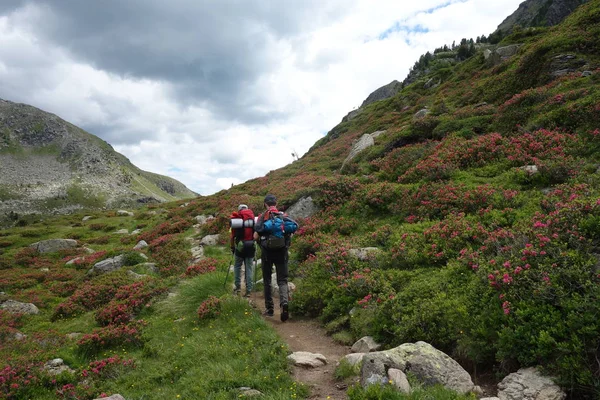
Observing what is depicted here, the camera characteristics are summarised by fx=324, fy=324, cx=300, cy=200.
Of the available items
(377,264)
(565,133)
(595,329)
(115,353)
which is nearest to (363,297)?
(377,264)

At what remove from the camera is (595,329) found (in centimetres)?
459

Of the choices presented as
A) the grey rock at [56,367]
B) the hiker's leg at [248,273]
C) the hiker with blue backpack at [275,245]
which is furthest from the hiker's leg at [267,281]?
the grey rock at [56,367]

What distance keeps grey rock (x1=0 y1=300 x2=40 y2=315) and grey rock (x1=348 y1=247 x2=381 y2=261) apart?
13939 mm

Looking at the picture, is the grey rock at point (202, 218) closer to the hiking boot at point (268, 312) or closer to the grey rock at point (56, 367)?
the hiking boot at point (268, 312)

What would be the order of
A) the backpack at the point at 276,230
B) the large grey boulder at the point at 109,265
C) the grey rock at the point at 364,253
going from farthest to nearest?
the large grey boulder at the point at 109,265
the grey rock at the point at 364,253
the backpack at the point at 276,230

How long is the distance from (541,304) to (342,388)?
3.71 metres

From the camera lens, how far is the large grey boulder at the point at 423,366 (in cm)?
523

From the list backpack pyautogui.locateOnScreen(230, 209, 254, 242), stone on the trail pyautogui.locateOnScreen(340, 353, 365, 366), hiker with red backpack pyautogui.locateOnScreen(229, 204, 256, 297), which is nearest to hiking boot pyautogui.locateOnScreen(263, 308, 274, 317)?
hiker with red backpack pyautogui.locateOnScreen(229, 204, 256, 297)

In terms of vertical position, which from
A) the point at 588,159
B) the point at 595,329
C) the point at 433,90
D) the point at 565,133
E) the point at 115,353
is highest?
the point at 433,90

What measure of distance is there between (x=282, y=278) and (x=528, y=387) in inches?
253

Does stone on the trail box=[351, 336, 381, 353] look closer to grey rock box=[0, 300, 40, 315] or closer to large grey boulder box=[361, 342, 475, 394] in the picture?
large grey boulder box=[361, 342, 475, 394]

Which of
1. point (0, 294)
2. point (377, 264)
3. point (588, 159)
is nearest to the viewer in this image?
point (377, 264)

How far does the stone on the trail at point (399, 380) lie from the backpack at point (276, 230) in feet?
16.8

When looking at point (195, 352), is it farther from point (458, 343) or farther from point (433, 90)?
point (433, 90)
